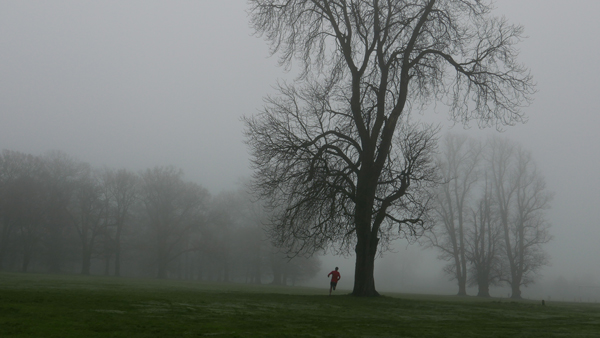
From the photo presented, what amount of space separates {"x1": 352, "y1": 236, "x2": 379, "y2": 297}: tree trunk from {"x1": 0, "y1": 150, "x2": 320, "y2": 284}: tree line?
38061 mm

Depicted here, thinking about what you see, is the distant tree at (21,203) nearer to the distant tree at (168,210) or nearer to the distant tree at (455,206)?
the distant tree at (168,210)

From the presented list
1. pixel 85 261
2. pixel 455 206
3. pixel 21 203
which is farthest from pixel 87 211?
pixel 455 206

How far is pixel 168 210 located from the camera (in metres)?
66.8

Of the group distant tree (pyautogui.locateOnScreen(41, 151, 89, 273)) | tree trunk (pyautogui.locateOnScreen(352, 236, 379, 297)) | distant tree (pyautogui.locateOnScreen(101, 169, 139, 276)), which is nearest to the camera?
tree trunk (pyautogui.locateOnScreen(352, 236, 379, 297))

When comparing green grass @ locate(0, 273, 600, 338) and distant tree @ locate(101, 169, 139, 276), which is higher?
distant tree @ locate(101, 169, 139, 276)

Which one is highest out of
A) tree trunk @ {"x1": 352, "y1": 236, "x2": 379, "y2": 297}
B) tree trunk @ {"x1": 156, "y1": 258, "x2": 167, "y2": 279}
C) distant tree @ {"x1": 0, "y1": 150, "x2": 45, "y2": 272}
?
distant tree @ {"x1": 0, "y1": 150, "x2": 45, "y2": 272}

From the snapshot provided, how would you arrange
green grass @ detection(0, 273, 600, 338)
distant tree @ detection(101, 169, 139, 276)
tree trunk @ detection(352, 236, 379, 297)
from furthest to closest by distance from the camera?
distant tree @ detection(101, 169, 139, 276), tree trunk @ detection(352, 236, 379, 297), green grass @ detection(0, 273, 600, 338)

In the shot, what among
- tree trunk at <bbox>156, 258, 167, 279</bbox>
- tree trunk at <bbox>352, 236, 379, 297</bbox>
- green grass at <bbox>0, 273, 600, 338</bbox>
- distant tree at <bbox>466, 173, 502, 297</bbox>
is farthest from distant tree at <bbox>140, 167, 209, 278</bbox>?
green grass at <bbox>0, 273, 600, 338</bbox>

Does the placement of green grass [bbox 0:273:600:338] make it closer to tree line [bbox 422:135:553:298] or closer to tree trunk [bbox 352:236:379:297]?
tree trunk [bbox 352:236:379:297]

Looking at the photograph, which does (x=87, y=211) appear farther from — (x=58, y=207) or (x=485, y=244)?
(x=485, y=244)

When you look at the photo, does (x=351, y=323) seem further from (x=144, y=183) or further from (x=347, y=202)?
(x=144, y=183)

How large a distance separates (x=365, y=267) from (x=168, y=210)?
160 ft

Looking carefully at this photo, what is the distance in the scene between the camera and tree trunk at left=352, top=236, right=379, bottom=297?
22469 millimetres

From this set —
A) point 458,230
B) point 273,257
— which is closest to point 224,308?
point 458,230
